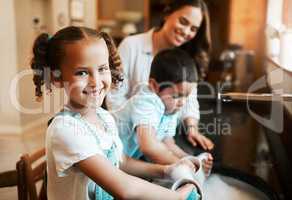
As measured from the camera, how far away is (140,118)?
0.61 metres

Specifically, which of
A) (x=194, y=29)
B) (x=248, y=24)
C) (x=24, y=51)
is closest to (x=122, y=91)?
(x=24, y=51)

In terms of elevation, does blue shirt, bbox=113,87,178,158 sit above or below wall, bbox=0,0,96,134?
below

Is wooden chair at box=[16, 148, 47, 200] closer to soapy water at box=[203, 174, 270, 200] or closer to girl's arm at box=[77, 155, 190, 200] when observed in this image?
girl's arm at box=[77, 155, 190, 200]

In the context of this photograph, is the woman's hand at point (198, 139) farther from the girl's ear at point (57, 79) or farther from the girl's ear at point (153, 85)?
the girl's ear at point (57, 79)

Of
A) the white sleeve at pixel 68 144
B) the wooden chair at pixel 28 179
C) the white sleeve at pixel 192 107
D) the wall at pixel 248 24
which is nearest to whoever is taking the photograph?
the white sleeve at pixel 68 144

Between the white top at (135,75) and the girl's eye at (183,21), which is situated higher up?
the girl's eye at (183,21)

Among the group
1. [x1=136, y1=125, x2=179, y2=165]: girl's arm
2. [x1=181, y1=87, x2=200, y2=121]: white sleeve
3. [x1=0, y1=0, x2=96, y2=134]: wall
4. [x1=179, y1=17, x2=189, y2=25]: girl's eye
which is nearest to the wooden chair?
[x1=0, y1=0, x2=96, y2=134]: wall

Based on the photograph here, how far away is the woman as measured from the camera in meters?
0.65

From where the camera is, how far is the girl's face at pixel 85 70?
42cm

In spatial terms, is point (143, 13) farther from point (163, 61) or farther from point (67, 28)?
point (67, 28)

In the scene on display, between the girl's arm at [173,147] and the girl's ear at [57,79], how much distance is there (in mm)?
256

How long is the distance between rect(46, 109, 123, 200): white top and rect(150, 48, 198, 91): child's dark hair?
0.18 meters

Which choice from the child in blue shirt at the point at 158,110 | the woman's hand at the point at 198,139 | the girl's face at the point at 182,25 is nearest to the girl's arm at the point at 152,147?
the child in blue shirt at the point at 158,110

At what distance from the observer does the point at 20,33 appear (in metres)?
0.64
